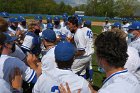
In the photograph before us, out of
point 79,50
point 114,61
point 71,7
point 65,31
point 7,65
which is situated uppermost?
point 114,61

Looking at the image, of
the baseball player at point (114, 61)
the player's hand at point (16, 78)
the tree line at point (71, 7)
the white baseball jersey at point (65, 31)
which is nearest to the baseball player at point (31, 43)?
the player's hand at point (16, 78)

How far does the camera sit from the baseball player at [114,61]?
2869 mm

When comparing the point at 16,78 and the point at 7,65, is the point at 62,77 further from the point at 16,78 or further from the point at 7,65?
the point at 7,65

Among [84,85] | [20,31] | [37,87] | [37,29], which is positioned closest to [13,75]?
[37,87]

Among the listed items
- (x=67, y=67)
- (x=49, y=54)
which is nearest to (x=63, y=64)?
(x=67, y=67)

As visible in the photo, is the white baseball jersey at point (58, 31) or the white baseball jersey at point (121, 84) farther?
the white baseball jersey at point (58, 31)

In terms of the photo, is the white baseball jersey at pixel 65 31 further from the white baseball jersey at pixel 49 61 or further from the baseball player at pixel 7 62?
the baseball player at pixel 7 62

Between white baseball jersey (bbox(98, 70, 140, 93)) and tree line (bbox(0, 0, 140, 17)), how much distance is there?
61.0m

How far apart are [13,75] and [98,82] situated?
6596mm

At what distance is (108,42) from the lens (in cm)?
310

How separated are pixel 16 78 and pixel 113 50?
164 cm

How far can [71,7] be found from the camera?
288 ft

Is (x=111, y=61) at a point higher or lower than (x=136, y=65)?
higher

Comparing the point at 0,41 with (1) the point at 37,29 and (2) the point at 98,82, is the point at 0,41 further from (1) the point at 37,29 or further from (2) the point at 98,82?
(2) the point at 98,82
